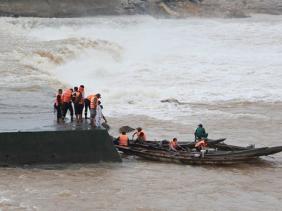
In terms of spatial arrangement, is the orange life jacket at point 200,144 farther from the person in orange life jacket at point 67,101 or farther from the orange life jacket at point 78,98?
the person in orange life jacket at point 67,101

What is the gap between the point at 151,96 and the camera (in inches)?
1166

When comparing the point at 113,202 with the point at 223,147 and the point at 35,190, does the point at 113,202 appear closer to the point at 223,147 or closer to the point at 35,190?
the point at 35,190

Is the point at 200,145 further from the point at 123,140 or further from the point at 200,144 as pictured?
the point at 123,140

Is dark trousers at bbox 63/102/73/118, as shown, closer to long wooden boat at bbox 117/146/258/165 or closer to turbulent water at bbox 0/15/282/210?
turbulent water at bbox 0/15/282/210

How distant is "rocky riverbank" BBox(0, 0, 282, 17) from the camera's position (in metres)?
60.0

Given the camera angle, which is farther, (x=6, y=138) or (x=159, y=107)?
(x=159, y=107)

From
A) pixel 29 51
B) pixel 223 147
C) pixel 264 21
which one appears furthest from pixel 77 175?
pixel 264 21

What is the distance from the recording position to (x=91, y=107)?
19.1 meters

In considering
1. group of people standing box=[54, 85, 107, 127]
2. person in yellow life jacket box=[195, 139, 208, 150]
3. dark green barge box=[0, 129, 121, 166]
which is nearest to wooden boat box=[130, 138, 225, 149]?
person in yellow life jacket box=[195, 139, 208, 150]

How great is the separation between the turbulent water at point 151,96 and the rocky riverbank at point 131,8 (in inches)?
112

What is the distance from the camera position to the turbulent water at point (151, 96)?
627 inches

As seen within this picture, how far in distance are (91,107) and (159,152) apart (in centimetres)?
230

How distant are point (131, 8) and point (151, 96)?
121ft

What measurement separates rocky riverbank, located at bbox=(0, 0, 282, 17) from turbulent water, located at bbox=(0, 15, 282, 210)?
9.34ft
